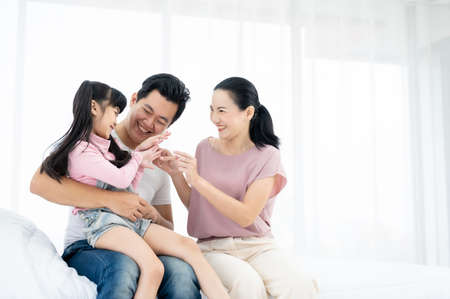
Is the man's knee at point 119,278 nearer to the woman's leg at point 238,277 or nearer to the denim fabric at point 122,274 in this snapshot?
the denim fabric at point 122,274

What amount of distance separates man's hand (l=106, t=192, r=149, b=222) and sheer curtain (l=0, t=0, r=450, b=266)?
164 centimetres

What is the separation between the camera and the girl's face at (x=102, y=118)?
1513 mm

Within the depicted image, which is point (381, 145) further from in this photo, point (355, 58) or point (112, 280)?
point (112, 280)

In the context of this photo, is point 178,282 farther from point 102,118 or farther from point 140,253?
point 102,118

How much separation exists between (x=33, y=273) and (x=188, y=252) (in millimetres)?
458

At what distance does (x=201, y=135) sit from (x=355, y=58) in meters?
1.51

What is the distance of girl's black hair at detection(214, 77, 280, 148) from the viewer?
1.75 metres

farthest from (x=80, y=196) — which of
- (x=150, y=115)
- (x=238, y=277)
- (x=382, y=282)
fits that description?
(x=382, y=282)

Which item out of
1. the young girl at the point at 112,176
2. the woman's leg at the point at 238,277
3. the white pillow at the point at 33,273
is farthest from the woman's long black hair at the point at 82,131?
the woman's leg at the point at 238,277

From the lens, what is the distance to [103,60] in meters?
3.09

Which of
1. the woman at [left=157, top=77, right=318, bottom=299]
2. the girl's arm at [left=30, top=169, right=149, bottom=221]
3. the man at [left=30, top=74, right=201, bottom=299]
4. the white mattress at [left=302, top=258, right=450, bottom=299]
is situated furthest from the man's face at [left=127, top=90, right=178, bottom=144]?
the white mattress at [left=302, top=258, right=450, bottom=299]

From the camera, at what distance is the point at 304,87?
139 inches

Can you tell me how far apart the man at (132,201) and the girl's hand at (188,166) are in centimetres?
18

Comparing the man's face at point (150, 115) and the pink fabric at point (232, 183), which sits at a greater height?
the man's face at point (150, 115)
